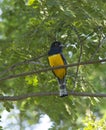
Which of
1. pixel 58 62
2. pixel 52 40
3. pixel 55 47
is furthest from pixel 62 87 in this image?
pixel 52 40

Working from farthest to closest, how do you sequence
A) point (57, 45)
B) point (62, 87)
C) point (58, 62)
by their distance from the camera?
point (58, 62) < point (57, 45) < point (62, 87)

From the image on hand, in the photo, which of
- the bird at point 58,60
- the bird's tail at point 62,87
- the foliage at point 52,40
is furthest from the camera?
the bird at point 58,60

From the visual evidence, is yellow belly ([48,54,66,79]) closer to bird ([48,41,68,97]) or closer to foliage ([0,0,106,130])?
bird ([48,41,68,97])

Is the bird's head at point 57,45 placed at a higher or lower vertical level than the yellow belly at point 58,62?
higher

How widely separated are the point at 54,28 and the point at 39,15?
13.9 inches

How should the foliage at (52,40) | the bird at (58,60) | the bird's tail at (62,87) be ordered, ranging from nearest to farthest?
1. the foliage at (52,40)
2. the bird's tail at (62,87)
3. the bird at (58,60)

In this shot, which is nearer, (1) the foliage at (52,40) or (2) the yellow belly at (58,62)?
(1) the foliage at (52,40)

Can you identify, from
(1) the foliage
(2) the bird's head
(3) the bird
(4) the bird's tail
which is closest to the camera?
(1) the foliage

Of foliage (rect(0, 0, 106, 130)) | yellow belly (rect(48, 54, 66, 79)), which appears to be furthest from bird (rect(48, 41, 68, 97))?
foliage (rect(0, 0, 106, 130))

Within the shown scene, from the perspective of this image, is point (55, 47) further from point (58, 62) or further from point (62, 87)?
point (62, 87)

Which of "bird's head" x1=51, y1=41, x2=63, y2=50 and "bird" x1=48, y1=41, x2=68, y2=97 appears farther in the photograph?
"bird" x1=48, y1=41, x2=68, y2=97

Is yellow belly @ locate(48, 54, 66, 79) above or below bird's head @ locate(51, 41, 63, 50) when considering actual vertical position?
below

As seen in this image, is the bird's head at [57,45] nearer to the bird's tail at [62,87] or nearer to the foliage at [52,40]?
the foliage at [52,40]

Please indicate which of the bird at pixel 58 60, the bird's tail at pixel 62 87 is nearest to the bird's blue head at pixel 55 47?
the bird at pixel 58 60
